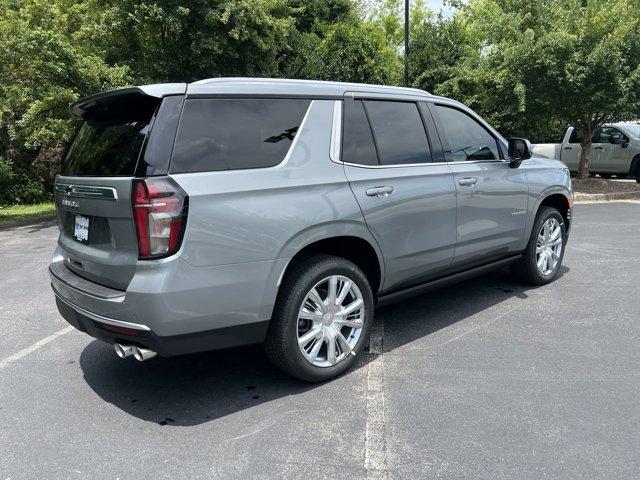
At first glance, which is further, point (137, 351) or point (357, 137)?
point (357, 137)

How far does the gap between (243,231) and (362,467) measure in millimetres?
1386

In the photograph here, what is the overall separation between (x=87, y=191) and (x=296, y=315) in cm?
144

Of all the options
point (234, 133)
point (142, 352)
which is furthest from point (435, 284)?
point (142, 352)

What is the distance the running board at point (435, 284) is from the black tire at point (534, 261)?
355mm

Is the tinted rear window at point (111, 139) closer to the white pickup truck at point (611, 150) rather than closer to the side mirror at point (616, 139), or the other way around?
the white pickup truck at point (611, 150)

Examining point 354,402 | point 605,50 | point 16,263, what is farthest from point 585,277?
point 605,50

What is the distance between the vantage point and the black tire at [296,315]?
325 centimetres

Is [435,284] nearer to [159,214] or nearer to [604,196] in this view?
[159,214]

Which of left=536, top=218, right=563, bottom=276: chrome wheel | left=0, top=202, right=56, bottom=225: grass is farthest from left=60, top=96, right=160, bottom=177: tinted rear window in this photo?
left=0, top=202, right=56, bottom=225: grass

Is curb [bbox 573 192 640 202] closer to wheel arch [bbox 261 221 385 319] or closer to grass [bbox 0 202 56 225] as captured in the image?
wheel arch [bbox 261 221 385 319]

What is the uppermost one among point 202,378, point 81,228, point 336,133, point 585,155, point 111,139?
point 336,133

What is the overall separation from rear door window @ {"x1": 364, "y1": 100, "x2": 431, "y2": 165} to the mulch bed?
1101 centimetres

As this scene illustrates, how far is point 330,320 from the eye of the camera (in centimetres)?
354

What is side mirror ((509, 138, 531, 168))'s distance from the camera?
193 inches
